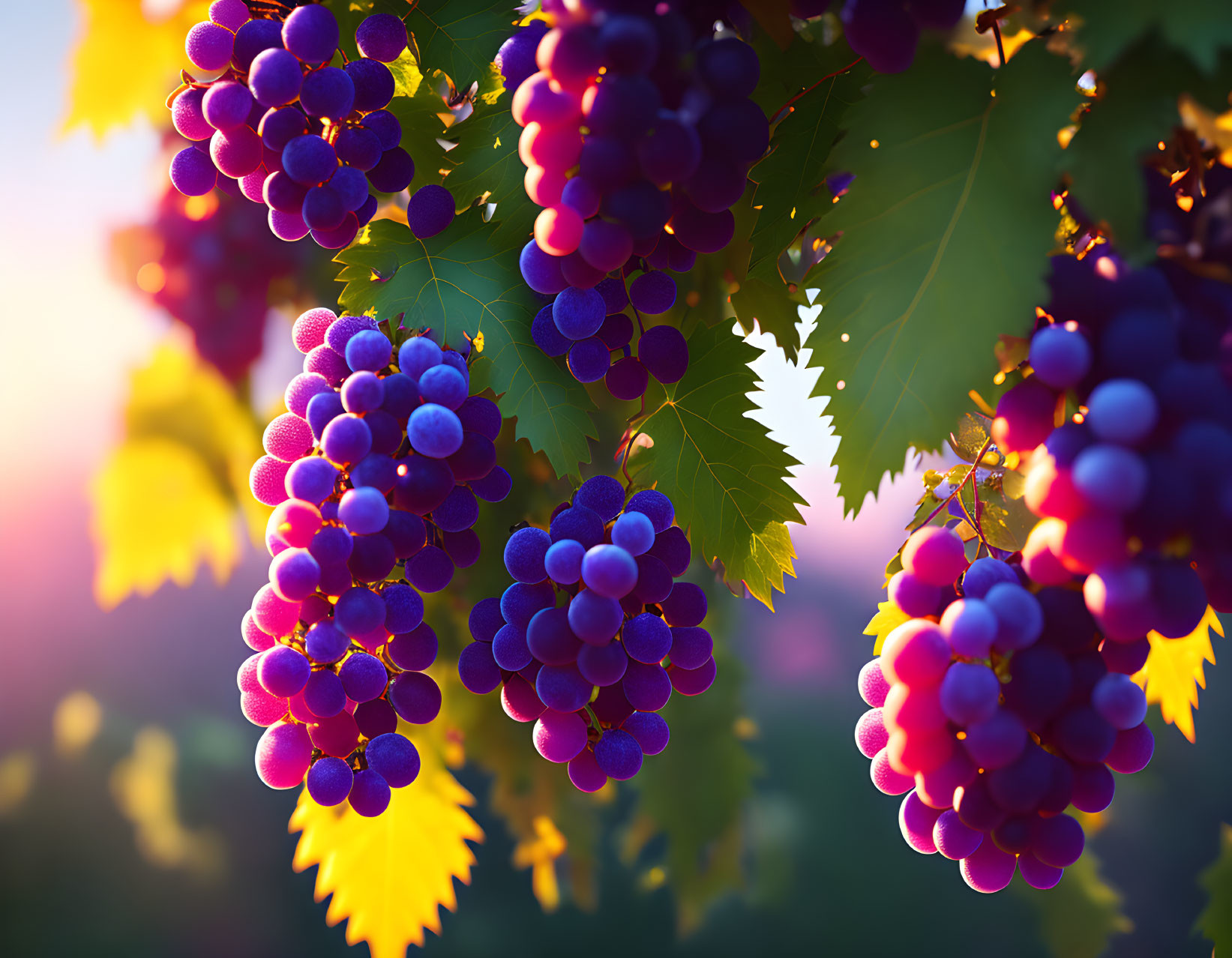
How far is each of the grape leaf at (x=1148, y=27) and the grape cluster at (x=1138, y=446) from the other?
0.23 ft

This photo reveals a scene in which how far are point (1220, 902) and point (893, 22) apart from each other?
0.80m

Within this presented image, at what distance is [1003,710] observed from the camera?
1.03 feet

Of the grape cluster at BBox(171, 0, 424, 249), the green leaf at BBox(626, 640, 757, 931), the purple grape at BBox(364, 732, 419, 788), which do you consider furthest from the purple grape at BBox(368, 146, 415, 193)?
the green leaf at BBox(626, 640, 757, 931)

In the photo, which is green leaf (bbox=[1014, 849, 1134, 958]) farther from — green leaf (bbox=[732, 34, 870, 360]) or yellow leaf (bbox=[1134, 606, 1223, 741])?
green leaf (bbox=[732, 34, 870, 360])

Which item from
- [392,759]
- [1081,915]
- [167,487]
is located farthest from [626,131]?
[1081,915]

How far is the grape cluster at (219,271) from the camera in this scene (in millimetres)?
812

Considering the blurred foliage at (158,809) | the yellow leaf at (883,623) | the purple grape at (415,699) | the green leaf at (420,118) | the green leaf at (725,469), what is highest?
the green leaf at (420,118)

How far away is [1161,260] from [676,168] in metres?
0.19

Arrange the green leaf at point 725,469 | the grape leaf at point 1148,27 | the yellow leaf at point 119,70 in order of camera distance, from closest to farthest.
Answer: the grape leaf at point 1148,27, the green leaf at point 725,469, the yellow leaf at point 119,70

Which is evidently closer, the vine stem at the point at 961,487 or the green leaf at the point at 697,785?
the vine stem at the point at 961,487

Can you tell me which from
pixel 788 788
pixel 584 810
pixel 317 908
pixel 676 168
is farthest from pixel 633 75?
pixel 317 908

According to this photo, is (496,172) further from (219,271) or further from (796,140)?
(219,271)

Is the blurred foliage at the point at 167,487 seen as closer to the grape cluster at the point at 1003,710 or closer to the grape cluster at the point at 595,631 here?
the grape cluster at the point at 595,631

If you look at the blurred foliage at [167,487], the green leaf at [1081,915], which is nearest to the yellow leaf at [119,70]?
the blurred foliage at [167,487]
